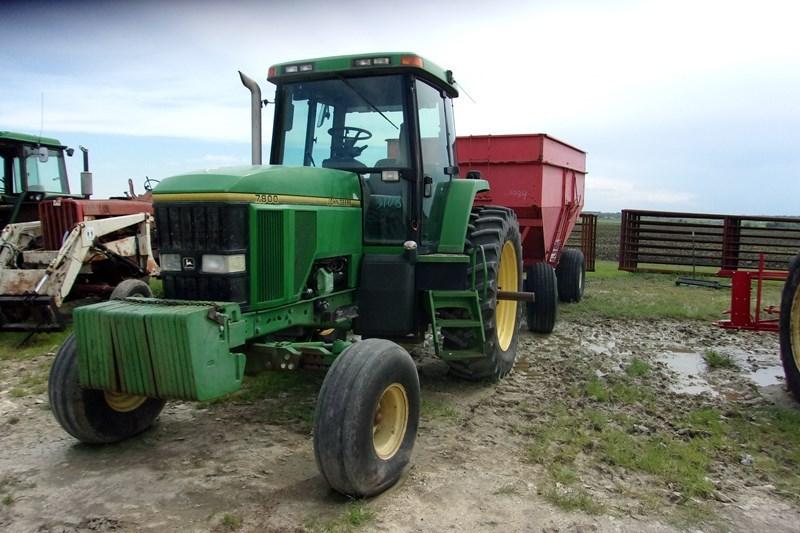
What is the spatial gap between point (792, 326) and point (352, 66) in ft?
12.7

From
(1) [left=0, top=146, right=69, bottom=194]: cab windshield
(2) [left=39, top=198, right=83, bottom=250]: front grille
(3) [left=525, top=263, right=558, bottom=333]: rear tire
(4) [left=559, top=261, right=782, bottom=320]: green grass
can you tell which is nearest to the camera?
(3) [left=525, top=263, right=558, bottom=333]: rear tire

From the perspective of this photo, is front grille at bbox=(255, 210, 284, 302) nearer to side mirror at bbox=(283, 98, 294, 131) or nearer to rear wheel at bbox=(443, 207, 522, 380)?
side mirror at bbox=(283, 98, 294, 131)

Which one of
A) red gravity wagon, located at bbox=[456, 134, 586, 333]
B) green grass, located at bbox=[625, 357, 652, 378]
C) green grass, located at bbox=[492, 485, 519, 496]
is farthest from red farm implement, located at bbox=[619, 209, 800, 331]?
green grass, located at bbox=[492, 485, 519, 496]

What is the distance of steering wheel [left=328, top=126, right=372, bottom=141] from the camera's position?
491 centimetres

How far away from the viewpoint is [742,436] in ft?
14.6

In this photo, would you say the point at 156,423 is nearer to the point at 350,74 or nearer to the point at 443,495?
the point at 443,495

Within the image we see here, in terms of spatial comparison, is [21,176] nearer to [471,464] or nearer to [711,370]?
[471,464]

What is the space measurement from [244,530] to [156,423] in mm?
1766

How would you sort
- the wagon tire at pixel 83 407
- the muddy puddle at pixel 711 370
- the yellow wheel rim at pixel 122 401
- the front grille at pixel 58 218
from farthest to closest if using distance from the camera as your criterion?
the front grille at pixel 58 218, the muddy puddle at pixel 711 370, the yellow wheel rim at pixel 122 401, the wagon tire at pixel 83 407

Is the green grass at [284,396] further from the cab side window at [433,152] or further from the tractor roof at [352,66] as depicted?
the tractor roof at [352,66]

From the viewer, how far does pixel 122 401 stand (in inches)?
166

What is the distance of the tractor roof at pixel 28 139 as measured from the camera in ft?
30.7

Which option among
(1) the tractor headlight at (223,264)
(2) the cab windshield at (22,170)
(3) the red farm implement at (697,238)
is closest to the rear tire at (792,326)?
(1) the tractor headlight at (223,264)

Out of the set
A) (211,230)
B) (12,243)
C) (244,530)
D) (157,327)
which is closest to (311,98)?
(211,230)
